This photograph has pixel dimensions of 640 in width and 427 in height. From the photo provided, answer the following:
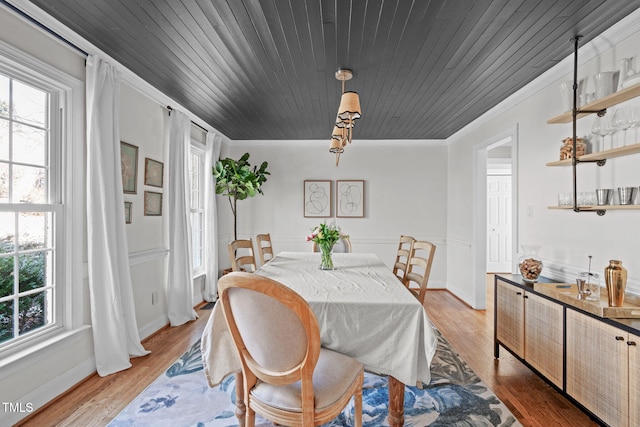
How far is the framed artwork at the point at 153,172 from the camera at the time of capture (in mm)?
3445

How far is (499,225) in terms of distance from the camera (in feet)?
23.4

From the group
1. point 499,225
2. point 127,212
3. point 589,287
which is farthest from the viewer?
point 499,225

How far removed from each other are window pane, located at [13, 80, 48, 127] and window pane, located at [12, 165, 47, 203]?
13.0 inches

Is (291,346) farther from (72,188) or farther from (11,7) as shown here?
(11,7)

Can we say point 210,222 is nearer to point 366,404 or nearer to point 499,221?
point 366,404

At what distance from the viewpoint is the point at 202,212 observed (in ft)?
16.4

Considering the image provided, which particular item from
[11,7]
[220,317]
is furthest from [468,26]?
[11,7]

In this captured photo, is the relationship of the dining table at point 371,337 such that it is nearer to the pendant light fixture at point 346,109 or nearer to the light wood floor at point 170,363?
the light wood floor at point 170,363

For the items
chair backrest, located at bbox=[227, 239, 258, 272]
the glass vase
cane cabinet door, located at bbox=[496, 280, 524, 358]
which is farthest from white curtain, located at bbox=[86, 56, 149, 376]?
cane cabinet door, located at bbox=[496, 280, 524, 358]

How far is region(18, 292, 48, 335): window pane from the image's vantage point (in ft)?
7.06

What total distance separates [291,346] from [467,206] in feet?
14.0

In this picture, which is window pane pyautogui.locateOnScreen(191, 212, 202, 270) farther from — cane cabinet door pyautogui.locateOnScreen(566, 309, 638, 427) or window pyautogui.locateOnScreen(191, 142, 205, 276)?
cane cabinet door pyautogui.locateOnScreen(566, 309, 638, 427)

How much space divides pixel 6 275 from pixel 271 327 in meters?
1.92

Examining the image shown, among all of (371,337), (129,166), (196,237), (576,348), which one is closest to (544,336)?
(576,348)
